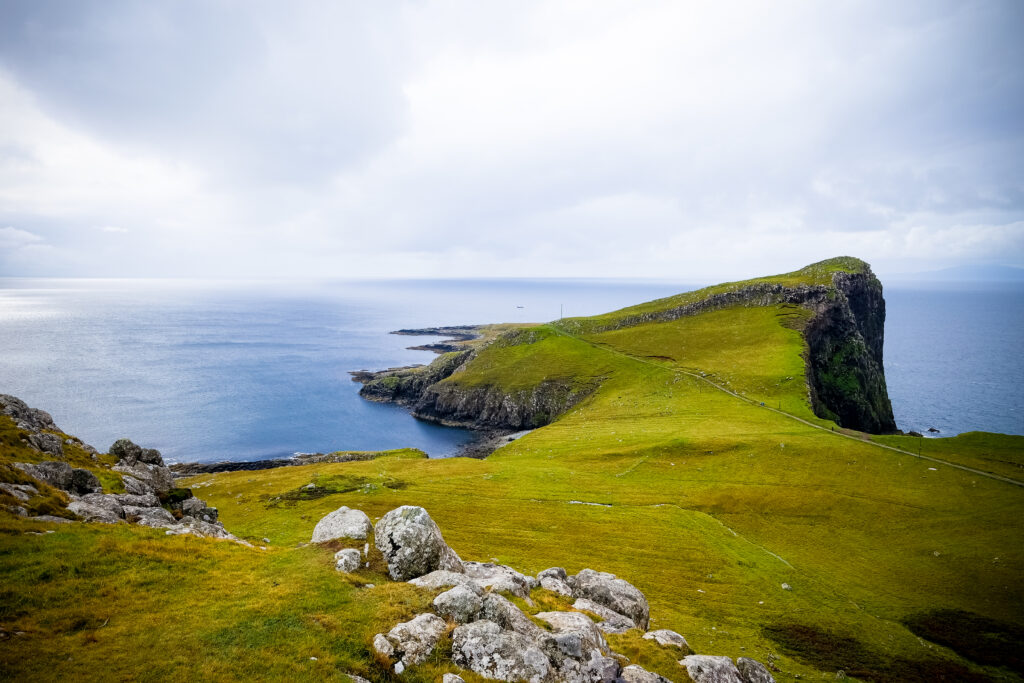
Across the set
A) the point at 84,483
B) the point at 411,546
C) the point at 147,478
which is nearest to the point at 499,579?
the point at 411,546

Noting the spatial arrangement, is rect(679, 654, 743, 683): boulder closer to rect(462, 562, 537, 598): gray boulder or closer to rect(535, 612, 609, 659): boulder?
rect(535, 612, 609, 659): boulder

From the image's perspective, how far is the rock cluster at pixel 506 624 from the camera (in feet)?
58.4

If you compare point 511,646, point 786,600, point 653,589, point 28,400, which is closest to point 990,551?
point 786,600

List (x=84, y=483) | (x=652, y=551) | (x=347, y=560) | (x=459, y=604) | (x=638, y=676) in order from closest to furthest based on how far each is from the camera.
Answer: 1. (x=638, y=676)
2. (x=459, y=604)
3. (x=347, y=560)
4. (x=84, y=483)
5. (x=652, y=551)

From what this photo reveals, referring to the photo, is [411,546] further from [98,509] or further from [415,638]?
[98,509]

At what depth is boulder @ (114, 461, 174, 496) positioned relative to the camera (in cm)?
3900

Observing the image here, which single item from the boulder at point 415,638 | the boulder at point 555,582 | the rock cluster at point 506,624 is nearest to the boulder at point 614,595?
the rock cluster at point 506,624

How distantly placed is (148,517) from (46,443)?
796 inches

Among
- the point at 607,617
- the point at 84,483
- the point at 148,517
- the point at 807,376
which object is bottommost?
the point at 607,617

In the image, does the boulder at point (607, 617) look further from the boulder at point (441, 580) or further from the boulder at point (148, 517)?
the boulder at point (148, 517)

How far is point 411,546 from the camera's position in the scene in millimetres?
23469

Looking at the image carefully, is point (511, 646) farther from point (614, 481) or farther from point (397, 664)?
point (614, 481)

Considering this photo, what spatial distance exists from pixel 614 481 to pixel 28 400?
559ft

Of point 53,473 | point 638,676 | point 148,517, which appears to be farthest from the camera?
point 53,473
